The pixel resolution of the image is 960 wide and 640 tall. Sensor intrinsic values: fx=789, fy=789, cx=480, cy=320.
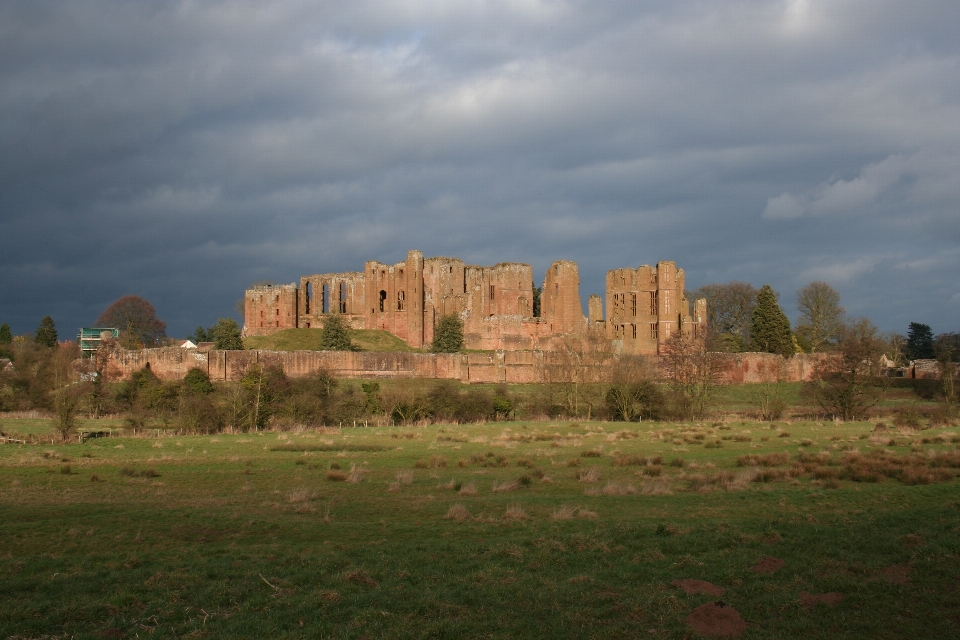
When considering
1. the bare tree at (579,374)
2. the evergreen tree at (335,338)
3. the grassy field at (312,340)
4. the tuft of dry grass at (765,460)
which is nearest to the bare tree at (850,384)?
the bare tree at (579,374)

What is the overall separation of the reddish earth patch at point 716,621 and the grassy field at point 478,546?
0.10m

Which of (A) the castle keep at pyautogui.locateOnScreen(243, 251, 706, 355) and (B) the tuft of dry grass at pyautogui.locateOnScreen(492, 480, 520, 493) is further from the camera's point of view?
(A) the castle keep at pyautogui.locateOnScreen(243, 251, 706, 355)

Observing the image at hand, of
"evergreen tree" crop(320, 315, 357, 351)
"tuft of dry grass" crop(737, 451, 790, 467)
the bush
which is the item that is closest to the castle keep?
"evergreen tree" crop(320, 315, 357, 351)

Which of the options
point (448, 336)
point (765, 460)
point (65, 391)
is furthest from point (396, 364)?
point (765, 460)

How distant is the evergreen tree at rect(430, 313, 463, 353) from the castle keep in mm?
3479

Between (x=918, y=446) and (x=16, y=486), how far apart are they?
2555 centimetres

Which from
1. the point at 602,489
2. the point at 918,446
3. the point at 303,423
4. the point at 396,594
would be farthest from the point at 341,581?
the point at 303,423

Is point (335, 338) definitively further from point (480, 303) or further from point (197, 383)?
point (197, 383)

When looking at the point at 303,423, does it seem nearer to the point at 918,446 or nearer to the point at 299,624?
the point at 918,446

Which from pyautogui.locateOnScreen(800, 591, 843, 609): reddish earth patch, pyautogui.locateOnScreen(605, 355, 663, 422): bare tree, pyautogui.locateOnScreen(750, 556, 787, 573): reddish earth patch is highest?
pyautogui.locateOnScreen(605, 355, 663, 422): bare tree

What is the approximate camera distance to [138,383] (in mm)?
51031

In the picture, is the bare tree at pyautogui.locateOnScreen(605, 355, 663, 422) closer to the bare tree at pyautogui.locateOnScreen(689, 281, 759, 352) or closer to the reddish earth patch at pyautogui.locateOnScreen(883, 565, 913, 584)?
the reddish earth patch at pyautogui.locateOnScreen(883, 565, 913, 584)

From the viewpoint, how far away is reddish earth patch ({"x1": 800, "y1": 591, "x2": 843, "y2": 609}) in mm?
9594

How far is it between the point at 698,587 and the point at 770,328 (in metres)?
72.4
